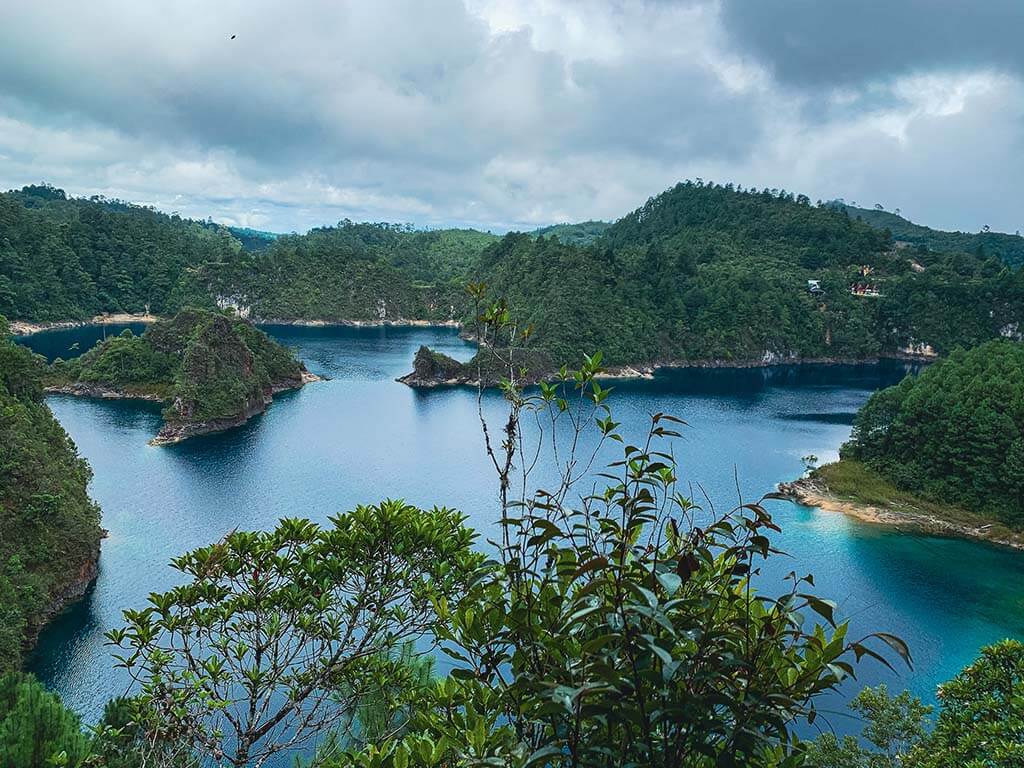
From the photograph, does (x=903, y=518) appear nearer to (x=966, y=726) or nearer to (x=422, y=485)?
(x=422, y=485)

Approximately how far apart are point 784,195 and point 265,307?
88.8 metres

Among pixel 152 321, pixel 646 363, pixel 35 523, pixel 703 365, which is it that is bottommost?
pixel 35 523

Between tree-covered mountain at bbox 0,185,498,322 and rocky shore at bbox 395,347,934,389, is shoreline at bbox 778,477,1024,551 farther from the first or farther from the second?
tree-covered mountain at bbox 0,185,498,322

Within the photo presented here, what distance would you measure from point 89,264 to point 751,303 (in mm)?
83260

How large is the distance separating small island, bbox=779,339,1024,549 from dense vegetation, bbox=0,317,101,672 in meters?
27.6

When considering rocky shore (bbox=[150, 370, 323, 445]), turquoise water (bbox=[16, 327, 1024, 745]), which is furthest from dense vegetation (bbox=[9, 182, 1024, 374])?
rocky shore (bbox=[150, 370, 323, 445])

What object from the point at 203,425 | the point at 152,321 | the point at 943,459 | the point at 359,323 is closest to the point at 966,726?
the point at 943,459

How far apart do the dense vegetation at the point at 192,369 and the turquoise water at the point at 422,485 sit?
1.99 metres

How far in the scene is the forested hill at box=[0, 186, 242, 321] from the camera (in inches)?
3196

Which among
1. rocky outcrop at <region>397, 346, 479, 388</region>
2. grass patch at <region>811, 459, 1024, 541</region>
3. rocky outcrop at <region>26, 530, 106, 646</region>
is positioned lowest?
rocky outcrop at <region>26, 530, 106, 646</region>

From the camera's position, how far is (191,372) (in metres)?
46.7

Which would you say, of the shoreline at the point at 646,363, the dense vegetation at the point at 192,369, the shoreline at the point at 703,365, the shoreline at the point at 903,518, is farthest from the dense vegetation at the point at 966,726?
the shoreline at the point at 646,363

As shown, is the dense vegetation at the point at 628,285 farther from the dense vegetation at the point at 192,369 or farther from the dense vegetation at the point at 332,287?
the dense vegetation at the point at 192,369

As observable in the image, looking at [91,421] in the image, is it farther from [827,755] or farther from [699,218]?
[699,218]
